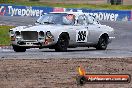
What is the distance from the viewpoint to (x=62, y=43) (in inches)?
752

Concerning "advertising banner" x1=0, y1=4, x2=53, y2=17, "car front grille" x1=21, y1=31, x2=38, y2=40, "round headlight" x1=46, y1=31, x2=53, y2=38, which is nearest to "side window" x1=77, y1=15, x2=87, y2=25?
"round headlight" x1=46, y1=31, x2=53, y2=38

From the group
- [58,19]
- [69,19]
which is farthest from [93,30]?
[58,19]

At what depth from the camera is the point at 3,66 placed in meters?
12.9

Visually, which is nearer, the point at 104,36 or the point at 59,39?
the point at 59,39

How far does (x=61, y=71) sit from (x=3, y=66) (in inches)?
60.0

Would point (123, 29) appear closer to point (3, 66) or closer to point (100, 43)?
point (100, 43)

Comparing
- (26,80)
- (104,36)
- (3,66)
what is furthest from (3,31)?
(26,80)

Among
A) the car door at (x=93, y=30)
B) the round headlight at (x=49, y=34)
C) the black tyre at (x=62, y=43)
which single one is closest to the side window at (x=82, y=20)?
the car door at (x=93, y=30)

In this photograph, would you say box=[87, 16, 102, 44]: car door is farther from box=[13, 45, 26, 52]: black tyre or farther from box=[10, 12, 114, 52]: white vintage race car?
box=[13, 45, 26, 52]: black tyre

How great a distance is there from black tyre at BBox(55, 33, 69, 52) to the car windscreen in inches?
25.9

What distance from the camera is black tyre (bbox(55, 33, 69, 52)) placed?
19.0m

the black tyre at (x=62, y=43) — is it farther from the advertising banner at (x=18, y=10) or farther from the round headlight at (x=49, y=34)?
the advertising banner at (x=18, y=10)

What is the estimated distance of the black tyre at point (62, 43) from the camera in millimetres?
18969

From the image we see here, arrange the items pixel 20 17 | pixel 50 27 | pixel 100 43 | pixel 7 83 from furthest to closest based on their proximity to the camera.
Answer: pixel 20 17 → pixel 100 43 → pixel 50 27 → pixel 7 83
